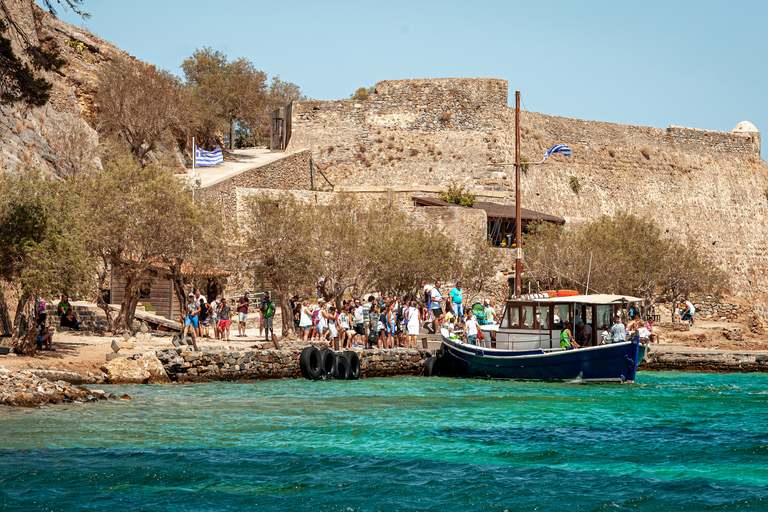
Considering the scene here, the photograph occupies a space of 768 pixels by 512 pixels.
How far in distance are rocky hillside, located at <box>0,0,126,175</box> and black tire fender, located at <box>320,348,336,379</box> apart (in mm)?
11051

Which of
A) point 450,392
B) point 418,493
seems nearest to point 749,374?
point 450,392

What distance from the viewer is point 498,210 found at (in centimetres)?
4094

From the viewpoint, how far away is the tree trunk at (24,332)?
768 inches

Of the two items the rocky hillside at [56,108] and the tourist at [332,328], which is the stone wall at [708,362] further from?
the rocky hillside at [56,108]

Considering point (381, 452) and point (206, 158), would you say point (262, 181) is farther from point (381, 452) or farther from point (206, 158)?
point (381, 452)

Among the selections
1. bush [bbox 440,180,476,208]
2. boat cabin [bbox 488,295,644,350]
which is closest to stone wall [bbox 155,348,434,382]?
boat cabin [bbox 488,295,644,350]

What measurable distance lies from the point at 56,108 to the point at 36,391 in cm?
1998

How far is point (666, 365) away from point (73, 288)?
18828 millimetres

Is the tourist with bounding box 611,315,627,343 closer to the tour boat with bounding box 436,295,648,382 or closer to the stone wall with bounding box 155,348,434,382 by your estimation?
the tour boat with bounding box 436,295,648,382

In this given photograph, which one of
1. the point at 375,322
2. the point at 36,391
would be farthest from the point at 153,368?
the point at 375,322

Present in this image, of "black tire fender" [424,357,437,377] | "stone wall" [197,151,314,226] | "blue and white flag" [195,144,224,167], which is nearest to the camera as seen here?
"black tire fender" [424,357,437,377]

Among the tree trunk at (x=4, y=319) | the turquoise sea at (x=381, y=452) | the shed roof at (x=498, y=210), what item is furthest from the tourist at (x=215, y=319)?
the shed roof at (x=498, y=210)

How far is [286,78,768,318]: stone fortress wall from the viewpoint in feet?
148

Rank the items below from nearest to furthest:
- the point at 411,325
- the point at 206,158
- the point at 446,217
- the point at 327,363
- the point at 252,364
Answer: the point at 252,364
the point at 327,363
the point at 411,325
the point at 206,158
the point at 446,217
